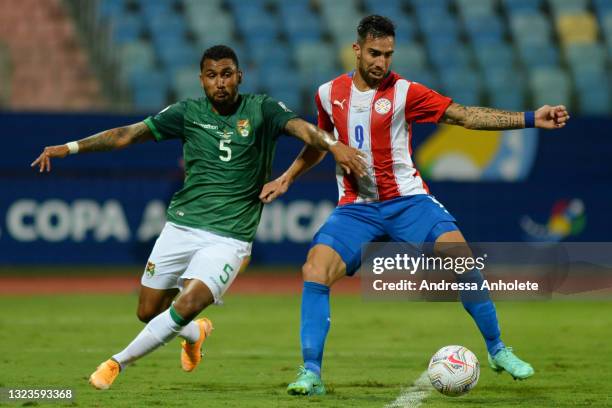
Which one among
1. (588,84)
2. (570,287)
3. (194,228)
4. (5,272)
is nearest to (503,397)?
(194,228)

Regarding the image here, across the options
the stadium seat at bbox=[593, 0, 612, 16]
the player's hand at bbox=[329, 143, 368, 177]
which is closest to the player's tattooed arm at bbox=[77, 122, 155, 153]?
the player's hand at bbox=[329, 143, 368, 177]

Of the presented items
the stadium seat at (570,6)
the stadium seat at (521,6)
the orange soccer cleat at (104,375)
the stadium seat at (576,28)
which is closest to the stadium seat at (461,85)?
the stadium seat at (521,6)

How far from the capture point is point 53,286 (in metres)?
15.1

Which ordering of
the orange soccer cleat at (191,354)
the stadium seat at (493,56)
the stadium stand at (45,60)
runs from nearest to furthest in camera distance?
the orange soccer cleat at (191,354)
the stadium stand at (45,60)
the stadium seat at (493,56)

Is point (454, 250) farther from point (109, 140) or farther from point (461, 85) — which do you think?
point (461, 85)

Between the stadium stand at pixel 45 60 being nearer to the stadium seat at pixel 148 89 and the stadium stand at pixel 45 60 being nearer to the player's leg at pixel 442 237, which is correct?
the stadium seat at pixel 148 89

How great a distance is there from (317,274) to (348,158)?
2.65 ft

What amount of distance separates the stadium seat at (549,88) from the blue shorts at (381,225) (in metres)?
11.2

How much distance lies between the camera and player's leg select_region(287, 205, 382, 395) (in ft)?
22.5

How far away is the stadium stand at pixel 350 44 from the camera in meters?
18.2

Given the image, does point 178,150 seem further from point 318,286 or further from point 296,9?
point 318,286

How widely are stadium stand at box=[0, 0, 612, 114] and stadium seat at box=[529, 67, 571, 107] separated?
0.08 ft

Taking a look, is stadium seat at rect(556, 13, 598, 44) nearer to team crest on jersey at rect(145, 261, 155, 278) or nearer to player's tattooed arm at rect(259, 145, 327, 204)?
player's tattooed arm at rect(259, 145, 327, 204)

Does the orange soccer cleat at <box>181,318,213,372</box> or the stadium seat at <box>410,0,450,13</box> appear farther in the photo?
the stadium seat at <box>410,0,450,13</box>
